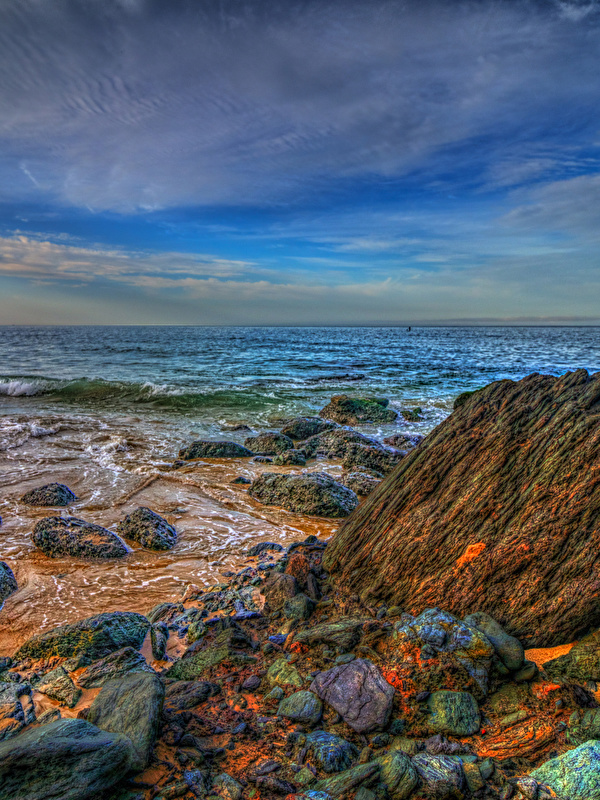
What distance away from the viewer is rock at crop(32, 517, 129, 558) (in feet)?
22.2

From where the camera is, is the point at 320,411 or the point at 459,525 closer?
the point at 459,525

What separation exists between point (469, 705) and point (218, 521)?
594 centimetres

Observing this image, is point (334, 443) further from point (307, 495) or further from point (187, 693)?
point (187, 693)

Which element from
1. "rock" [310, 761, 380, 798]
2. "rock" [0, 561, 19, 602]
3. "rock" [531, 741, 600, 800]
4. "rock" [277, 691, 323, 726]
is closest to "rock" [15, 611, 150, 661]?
"rock" [0, 561, 19, 602]

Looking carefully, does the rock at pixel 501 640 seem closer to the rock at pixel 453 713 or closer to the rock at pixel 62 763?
the rock at pixel 453 713

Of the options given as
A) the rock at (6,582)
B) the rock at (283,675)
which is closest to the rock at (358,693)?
the rock at (283,675)

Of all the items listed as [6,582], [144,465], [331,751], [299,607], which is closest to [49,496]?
[144,465]

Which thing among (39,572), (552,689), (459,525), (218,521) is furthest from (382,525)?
(39,572)

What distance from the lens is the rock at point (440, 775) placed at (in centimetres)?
249

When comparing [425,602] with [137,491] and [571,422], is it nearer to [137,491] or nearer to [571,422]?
[571,422]

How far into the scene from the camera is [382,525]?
504 centimetres

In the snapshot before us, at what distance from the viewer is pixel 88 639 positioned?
4.37 m

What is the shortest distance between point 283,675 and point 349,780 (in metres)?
1.15

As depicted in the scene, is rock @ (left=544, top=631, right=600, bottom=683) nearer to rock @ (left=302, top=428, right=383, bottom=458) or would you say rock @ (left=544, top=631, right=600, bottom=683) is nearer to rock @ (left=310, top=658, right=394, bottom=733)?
rock @ (left=310, top=658, right=394, bottom=733)
